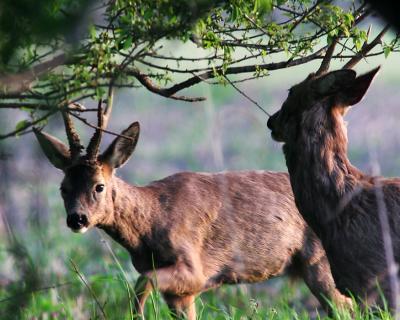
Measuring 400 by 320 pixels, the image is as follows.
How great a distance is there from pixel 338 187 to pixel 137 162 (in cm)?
1318

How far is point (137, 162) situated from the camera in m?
19.4

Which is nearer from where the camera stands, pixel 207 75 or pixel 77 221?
pixel 207 75

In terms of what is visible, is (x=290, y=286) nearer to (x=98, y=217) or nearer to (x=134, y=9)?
(x=98, y=217)

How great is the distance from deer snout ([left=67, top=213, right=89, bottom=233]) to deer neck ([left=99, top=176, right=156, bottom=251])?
0.39 meters

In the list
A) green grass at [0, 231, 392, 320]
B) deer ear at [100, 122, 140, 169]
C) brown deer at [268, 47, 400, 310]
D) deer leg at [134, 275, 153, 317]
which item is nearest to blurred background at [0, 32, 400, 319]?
green grass at [0, 231, 392, 320]

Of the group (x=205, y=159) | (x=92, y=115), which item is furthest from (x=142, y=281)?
(x=92, y=115)

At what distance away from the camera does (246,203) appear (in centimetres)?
861

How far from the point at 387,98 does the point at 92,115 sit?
27.0 feet

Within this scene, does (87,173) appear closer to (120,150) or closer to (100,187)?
(100,187)

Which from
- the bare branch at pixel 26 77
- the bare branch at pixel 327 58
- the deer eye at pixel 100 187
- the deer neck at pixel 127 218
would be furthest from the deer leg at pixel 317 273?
the bare branch at pixel 26 77

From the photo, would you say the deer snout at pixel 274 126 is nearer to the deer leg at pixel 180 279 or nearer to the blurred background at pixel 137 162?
the blurred background at pixel 137 162

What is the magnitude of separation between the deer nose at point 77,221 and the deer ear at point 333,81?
2.30 metres

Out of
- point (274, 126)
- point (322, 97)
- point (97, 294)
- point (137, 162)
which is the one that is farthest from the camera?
point (137, 162)

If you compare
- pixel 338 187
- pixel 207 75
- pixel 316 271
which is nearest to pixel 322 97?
pixel 338 187
